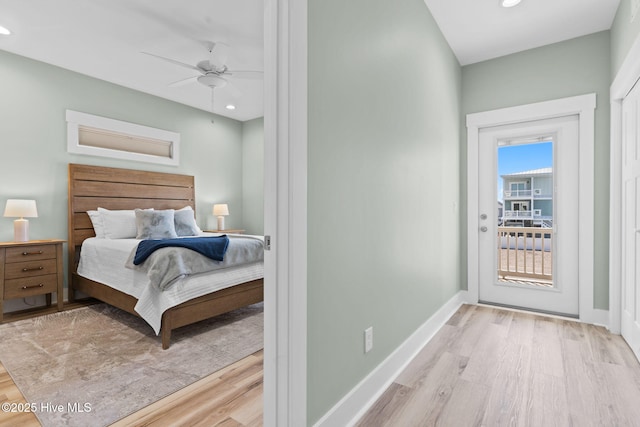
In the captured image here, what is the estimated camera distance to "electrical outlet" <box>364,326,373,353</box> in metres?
1.68

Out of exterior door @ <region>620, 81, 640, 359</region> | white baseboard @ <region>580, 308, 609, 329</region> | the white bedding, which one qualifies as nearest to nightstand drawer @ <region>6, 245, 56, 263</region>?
the white bedding

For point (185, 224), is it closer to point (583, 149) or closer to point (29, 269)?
point (29, 269)

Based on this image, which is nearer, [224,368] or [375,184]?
[375,184]

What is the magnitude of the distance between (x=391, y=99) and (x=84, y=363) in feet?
8.61

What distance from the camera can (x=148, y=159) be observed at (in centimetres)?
446

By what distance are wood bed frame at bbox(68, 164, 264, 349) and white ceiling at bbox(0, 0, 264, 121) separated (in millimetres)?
1199

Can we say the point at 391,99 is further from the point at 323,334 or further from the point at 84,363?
the point at 84,363

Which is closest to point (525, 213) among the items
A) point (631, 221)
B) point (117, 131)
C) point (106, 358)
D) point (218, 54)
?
point (631, 221)

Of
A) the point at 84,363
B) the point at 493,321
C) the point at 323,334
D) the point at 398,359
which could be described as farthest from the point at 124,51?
the point at 493,321

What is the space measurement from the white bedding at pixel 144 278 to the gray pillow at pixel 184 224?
0.89 meters

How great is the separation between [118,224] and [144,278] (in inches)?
61.9

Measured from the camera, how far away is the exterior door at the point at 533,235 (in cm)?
305

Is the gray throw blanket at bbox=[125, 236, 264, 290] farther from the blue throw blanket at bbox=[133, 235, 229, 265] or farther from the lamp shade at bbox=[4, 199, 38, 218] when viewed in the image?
the lamp shade at bbox=[4, 199, 38, 218]

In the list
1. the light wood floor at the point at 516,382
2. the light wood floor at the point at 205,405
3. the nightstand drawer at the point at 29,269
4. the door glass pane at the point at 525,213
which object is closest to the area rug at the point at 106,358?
the light wood floor at the point at 205,405
